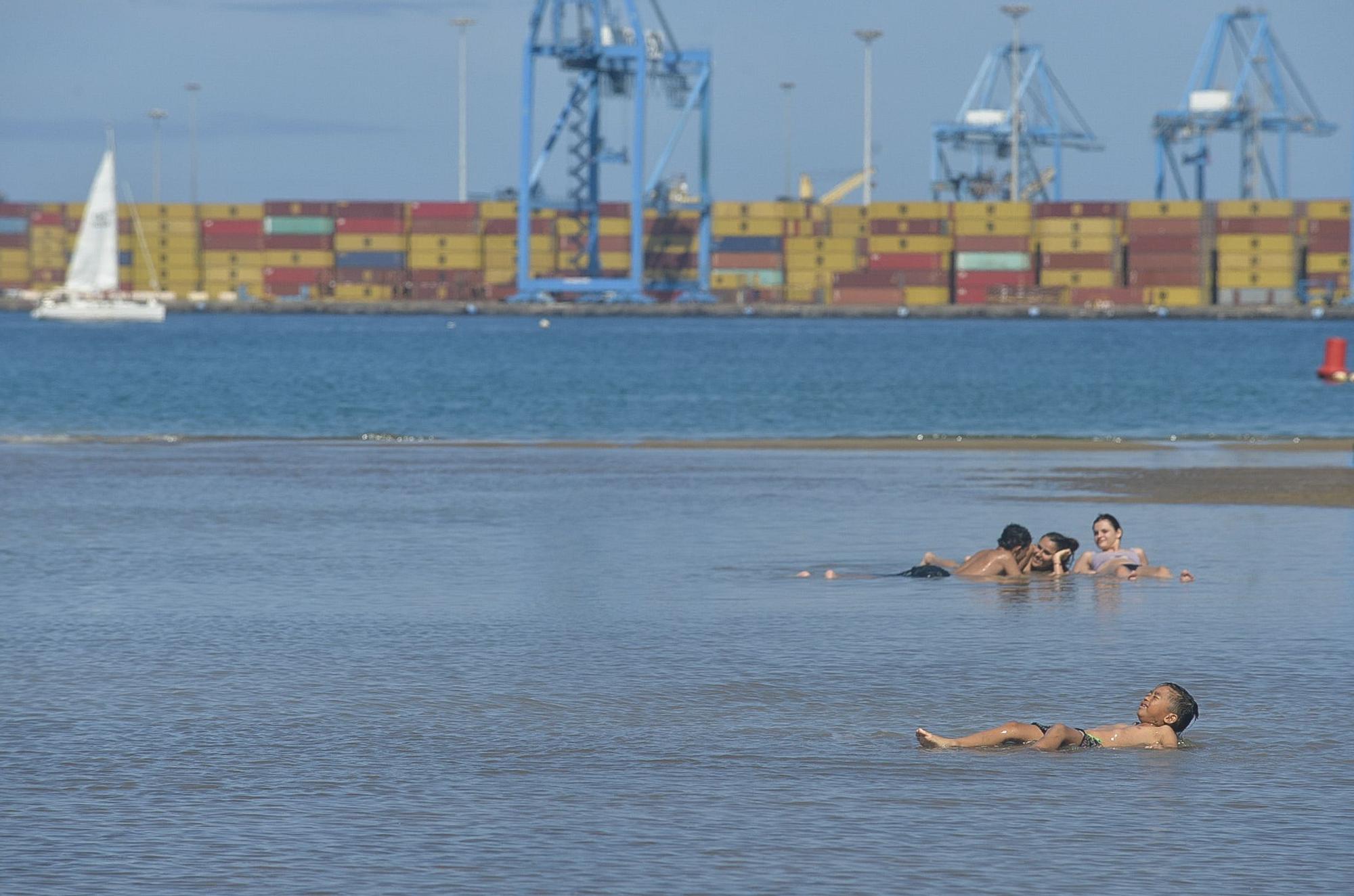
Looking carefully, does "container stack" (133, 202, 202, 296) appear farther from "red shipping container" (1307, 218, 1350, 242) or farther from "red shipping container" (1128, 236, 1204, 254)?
"red shipping container" (1307, 218, 1350, 242)

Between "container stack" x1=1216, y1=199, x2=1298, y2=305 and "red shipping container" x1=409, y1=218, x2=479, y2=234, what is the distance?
62898 millimetres

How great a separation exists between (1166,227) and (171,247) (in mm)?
88305

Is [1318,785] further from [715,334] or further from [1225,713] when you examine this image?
[715,334]

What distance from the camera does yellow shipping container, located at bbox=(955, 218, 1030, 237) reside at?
170m

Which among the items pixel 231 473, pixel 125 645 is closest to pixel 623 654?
pixel 125 645

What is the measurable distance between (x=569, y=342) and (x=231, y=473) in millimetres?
96040

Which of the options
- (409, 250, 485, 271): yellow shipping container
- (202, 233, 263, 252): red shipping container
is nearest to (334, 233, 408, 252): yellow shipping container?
(409, 250, 485, 271): yellow shipping container

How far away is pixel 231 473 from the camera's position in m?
31.5

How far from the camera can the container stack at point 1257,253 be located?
6604 inches

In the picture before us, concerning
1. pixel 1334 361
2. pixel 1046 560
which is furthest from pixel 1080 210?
pixel 1046 560

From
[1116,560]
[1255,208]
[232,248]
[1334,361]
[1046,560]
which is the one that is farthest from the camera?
[232,248]

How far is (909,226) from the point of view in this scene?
17100cm

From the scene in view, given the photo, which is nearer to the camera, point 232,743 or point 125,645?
point 232,743

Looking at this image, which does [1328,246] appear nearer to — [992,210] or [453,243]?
[992,210]
